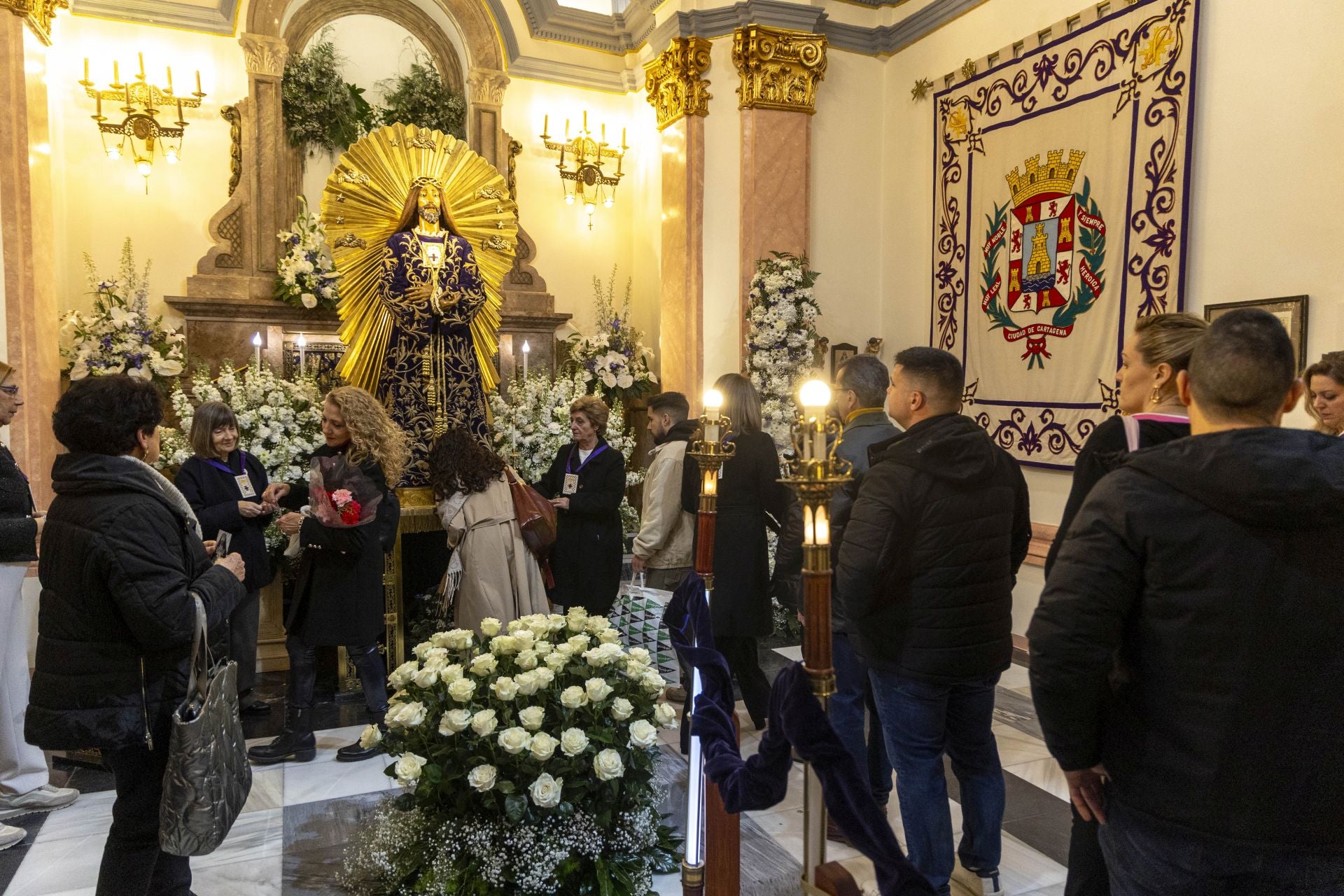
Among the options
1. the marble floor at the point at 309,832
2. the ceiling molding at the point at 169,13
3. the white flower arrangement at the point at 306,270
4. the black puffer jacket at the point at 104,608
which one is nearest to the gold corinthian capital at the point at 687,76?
→ the white flower arrangement at the point at 306,270

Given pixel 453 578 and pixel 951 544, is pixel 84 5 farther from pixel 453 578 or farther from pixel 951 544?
pixel 951 544

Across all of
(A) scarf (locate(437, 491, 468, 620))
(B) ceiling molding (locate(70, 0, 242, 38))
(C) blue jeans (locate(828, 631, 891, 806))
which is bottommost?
(C) blue jeans (locate(828, 631, 891, 806))

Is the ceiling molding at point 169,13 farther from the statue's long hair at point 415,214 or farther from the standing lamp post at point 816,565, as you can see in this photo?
the standing lamp post at point 816,565

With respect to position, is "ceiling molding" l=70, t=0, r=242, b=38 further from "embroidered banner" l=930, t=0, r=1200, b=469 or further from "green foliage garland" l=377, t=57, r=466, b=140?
"embroidered banner" l=930, t=0, r=1200, b=469

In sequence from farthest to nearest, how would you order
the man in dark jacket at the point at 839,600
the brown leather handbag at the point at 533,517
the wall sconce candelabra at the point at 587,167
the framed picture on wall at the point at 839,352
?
the wall sconce candelabra at the point at 587,167 < the framed picture on wall at the point at 839,352 < the brown leather handbag at the point at 533,517 < the man in dark jacket at the point at 839,600

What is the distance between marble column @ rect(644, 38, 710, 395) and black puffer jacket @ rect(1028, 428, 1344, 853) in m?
6.19

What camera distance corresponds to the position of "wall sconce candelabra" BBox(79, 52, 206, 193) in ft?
22.2

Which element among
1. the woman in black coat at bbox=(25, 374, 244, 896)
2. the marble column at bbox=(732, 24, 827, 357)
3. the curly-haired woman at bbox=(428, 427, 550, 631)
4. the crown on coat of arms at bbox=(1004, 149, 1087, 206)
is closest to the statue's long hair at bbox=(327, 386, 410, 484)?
the curly-haired woman at bbox=(428, 427, 550, 631)

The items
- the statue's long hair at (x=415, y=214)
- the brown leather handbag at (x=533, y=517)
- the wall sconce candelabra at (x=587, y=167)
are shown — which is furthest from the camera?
the wall sconce candelabra at (x=587, y=167)

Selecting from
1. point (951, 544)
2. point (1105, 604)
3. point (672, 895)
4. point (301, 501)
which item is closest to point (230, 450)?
point (301, 501)

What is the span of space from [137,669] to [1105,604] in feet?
8.16

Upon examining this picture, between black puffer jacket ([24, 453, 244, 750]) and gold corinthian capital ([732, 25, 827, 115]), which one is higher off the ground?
gold corinthian capital ([732, 25, 827, 115])

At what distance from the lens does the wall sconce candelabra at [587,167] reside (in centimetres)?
854

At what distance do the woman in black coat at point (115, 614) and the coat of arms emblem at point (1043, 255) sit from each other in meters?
5.66
